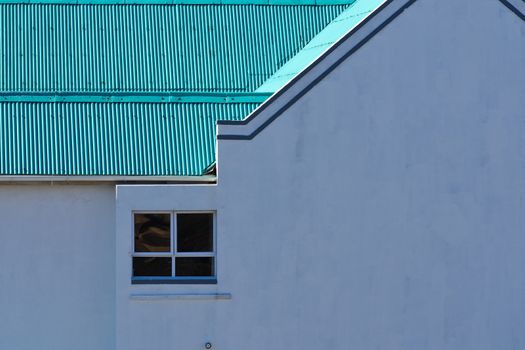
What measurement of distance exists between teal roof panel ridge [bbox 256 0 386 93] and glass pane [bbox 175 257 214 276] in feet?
14.7

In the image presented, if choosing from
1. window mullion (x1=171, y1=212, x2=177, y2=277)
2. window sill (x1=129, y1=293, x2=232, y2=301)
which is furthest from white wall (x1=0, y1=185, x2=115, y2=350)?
window mullion (x1=171, y1=212, x2=177, y2=277)

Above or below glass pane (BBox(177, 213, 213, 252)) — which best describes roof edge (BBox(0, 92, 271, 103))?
above

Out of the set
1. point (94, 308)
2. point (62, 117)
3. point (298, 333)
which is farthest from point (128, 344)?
point (62, 117)

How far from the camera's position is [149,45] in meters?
33.2

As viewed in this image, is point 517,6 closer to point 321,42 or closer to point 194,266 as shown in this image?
point 321,42

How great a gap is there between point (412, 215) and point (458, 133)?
202cm

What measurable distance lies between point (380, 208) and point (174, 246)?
4421 millimetres

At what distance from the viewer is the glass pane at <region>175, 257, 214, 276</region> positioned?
28812 mm

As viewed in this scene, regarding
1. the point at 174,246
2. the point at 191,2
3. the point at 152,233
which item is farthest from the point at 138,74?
the point at 174,246

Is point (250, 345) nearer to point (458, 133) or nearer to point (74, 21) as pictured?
point (458, 133)

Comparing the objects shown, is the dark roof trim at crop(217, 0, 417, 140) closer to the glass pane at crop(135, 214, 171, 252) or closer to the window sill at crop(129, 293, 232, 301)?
the glass pane at crop(135, 214, 171, 252)

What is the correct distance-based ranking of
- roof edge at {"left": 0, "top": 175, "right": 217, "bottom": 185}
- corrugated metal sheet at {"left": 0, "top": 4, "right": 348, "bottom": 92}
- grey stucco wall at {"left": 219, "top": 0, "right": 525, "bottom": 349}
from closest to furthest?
grey stucco wall at {"left": 219, "top": 0, "right": 525, "bottom": 349} → roof edge at {"left": 0, "top": 175, "right": 217, "bottom": 185} → corrugated metal sheet at {"left": 0, "top": 4, "right": 348, "bottom": 92}

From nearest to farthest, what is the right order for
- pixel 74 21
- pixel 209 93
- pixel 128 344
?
pixel 128 344 → pixel 209 93 → pixel 74 21

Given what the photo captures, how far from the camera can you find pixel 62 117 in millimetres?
30062
